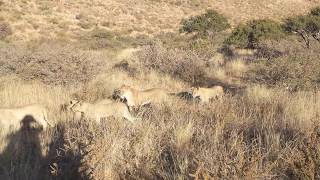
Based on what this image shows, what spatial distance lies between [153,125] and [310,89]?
245 inches

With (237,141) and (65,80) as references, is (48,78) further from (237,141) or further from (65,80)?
(237,141)

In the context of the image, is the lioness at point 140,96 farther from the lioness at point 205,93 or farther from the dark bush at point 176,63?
the dark bush at point 176,63

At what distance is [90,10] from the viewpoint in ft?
153

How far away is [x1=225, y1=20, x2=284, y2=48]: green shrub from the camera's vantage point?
2377 centimetres

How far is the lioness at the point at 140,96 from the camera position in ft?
33.1

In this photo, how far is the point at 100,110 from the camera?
333 inches

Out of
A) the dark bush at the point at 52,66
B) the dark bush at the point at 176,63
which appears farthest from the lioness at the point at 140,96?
the dark bush at the point at 176,63

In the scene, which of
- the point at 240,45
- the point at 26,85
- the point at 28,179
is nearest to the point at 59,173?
the point at 28,179

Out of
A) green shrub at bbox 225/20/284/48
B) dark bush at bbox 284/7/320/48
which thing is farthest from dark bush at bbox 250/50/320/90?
dark bush at bbox 284/7/320/48

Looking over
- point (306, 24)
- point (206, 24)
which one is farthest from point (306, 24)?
point (206, 24)

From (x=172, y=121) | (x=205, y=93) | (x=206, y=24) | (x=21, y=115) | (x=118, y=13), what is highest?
(x=172, y=121)

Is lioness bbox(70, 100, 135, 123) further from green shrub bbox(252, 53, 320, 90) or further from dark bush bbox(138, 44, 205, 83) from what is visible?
dark bush bbox(138, 44, 205, 83)

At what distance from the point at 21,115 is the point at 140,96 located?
2.62 meters

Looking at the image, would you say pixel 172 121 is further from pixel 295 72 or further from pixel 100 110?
pixel 295 72
